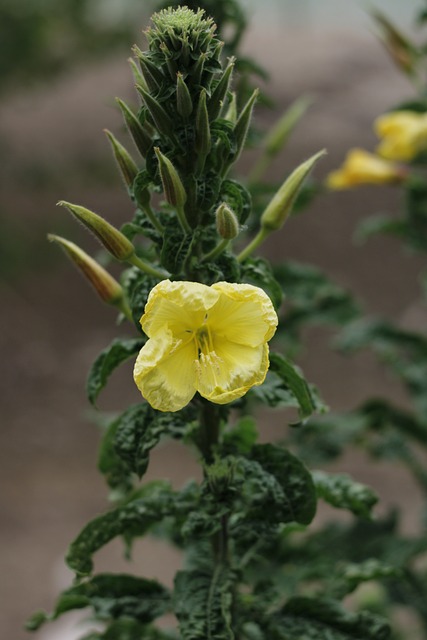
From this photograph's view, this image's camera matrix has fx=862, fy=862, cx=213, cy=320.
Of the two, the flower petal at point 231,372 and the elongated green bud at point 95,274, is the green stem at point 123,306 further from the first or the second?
the flower petal at point 231,372

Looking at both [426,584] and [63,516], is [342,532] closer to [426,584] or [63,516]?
[426,584]

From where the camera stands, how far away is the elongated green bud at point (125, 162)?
0.92 m

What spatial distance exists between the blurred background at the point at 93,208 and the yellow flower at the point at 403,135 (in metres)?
2.04

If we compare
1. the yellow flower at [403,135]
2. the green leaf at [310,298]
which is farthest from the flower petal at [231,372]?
the yellow flower at [403,135]

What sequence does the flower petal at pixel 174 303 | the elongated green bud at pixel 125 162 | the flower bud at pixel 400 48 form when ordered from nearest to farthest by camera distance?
1. the flower petal at pixel 174 303
2. the elongated green bud at pixel 125 162
3. the flower bud at pixel 400 48

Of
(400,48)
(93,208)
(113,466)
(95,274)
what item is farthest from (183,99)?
(93,208)

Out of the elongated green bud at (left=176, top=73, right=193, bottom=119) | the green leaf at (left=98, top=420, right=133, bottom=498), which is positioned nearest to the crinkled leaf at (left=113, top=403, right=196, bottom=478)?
the green leaf at (left=98, top=420, right=133, bottom=498)

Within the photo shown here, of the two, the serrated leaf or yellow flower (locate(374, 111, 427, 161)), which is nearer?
the serrated leaf

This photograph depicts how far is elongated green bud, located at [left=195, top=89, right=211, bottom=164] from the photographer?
849 mm

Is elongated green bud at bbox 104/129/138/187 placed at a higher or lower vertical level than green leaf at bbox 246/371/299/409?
higher

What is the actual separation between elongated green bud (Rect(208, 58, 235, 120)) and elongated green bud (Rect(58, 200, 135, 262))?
0.16 metres

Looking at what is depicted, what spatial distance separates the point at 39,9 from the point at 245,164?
1509mm

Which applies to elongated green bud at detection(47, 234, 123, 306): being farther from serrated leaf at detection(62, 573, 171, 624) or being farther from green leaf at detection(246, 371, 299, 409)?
serrated leaf at detection(62, 573, 171, 624)

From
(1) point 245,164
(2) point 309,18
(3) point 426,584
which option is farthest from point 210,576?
(2) point 309,18
